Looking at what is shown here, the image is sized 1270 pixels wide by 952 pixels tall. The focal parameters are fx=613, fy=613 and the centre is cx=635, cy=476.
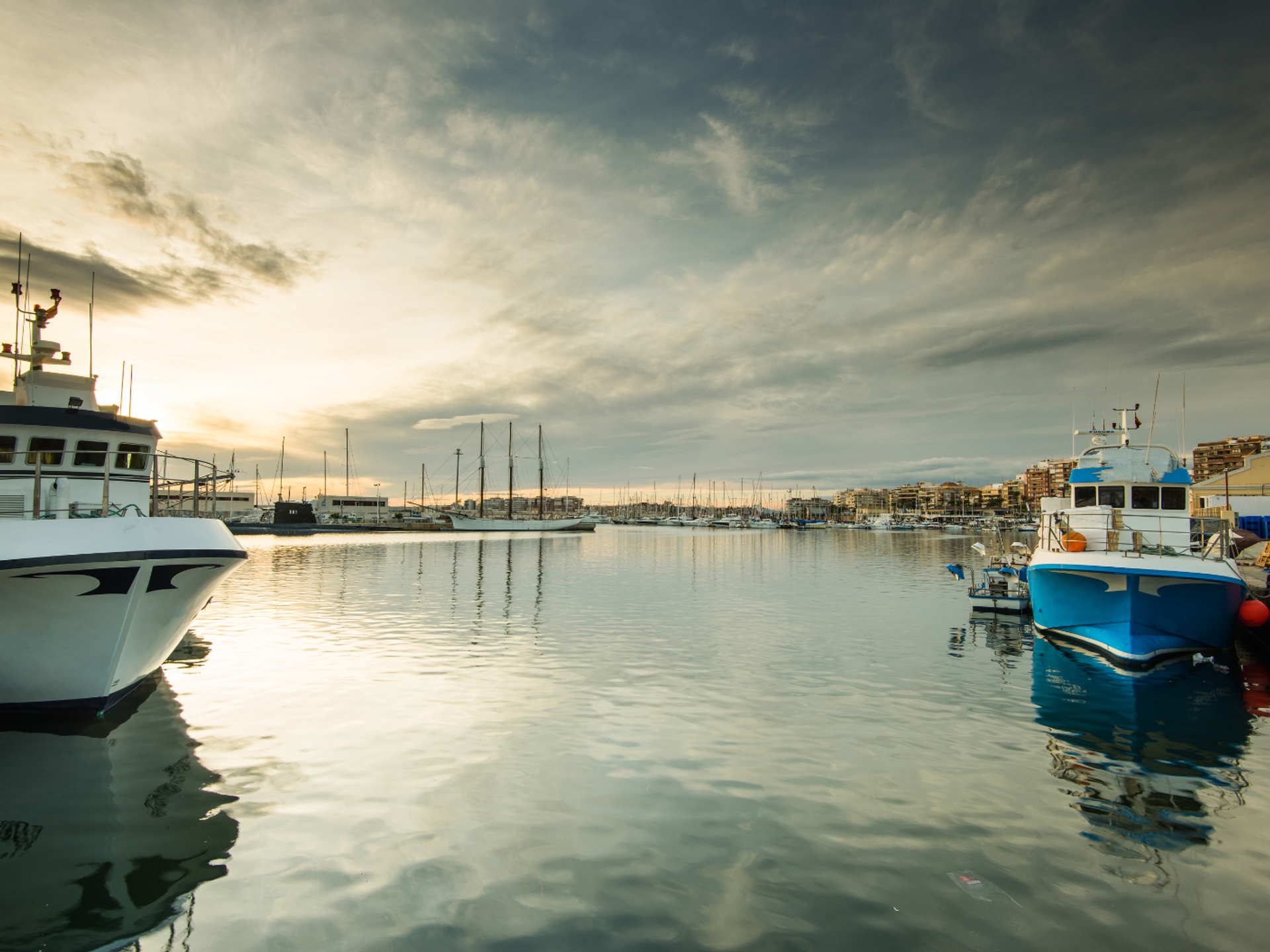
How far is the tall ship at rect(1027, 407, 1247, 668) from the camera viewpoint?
15969 millimetres

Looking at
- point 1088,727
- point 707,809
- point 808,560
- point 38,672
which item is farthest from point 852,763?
point 808,560

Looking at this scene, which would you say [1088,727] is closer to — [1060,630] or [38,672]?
[1060,630]

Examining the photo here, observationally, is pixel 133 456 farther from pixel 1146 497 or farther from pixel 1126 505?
pixel 1146 497

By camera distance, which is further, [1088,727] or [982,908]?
[1088,727]

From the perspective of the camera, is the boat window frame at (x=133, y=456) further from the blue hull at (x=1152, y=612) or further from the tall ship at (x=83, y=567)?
the blue hull at (x=1152, y=612)

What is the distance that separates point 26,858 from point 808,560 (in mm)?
57172

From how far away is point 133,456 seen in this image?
14844 mm

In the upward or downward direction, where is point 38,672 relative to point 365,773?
upward

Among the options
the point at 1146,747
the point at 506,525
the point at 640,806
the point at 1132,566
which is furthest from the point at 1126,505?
the point at 506,525

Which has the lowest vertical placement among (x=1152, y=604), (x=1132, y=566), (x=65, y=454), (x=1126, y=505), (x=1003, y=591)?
(x=1003, y=591)

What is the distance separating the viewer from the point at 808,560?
58656 millimetres

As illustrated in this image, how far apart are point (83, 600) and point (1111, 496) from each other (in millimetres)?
26723

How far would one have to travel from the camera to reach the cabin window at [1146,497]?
1948cm

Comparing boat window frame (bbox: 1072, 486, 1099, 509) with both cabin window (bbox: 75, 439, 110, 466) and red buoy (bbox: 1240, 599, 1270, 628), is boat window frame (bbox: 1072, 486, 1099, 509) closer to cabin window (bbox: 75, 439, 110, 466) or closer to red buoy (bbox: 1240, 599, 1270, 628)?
red buoy (bbox: 1240, 599, 1270, 628)
